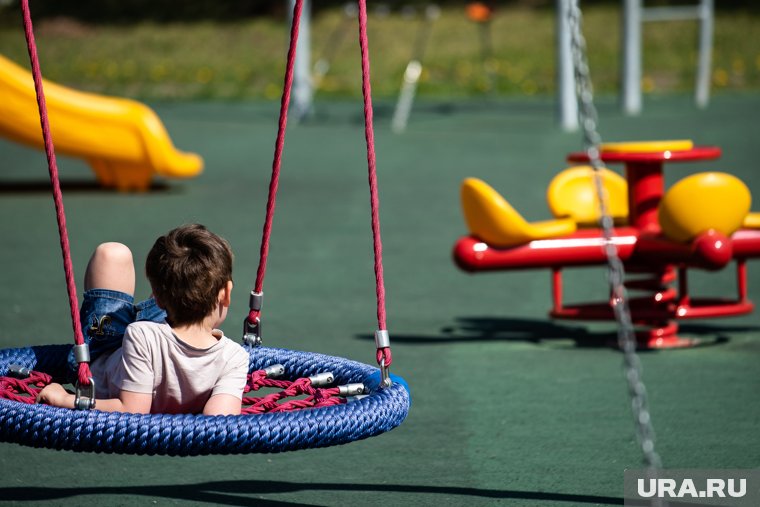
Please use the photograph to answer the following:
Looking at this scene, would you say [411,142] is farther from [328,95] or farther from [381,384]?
[381,384]

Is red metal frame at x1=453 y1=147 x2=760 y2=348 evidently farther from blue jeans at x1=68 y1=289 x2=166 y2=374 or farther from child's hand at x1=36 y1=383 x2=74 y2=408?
child's hand at x1=36 y1=383 x2=74 y2=408

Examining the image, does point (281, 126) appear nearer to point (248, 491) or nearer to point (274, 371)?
point (274, 371)

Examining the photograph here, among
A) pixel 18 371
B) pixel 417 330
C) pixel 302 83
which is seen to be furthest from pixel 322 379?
pixel 302 83

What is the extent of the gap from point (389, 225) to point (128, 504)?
18.2 feet

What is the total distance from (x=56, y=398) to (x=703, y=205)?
2958 mm

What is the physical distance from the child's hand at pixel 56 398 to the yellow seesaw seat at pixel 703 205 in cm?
287

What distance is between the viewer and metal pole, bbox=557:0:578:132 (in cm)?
1302

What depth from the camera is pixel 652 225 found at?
538 cm

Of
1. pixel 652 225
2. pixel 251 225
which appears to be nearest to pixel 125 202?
pixel 251 225

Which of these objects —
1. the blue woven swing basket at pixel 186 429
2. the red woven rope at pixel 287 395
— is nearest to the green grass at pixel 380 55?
the red woven rope at pixel 287 395

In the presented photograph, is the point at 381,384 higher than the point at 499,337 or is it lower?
higher

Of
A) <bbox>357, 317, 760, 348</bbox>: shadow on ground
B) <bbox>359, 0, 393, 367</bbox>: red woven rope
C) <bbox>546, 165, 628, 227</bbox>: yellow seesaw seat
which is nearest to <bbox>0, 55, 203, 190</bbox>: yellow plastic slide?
<bbox>357, 317, 760, 348</bbox>: shadow on ground

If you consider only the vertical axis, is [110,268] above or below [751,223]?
above

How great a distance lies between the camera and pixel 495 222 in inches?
204
